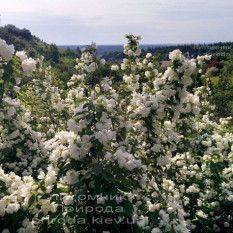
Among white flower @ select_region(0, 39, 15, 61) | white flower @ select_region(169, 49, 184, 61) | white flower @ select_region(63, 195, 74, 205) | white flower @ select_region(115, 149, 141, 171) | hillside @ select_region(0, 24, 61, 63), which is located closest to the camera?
white flower @ select_region(63, 195, 74, 205)

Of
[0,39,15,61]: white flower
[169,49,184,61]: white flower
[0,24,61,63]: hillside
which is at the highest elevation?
[0,39,15,61]: white flower

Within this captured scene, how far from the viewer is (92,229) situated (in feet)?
14.7

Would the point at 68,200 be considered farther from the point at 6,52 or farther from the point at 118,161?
the point at 6,52

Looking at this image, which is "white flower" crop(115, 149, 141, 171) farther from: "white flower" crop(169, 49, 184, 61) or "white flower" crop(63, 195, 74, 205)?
"white flower" crop(169, 49, 184, 61)

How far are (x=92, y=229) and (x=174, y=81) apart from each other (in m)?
2.63

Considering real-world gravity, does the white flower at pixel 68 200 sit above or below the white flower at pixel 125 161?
below

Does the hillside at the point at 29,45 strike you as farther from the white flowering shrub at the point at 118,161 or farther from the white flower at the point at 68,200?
the white flower at the point at 68,200

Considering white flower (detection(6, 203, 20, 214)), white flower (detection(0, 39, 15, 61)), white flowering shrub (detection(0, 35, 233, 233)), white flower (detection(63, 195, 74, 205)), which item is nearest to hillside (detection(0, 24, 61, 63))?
white flowering shrub (detection(0, 35, 233, 233))

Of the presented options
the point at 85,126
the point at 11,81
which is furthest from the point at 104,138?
the point at 11,81

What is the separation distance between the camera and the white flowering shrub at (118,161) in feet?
14.4

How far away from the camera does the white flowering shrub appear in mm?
4387

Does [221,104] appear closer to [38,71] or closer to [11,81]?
[38,71]

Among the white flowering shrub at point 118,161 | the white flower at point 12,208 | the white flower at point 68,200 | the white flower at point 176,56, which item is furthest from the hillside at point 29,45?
the white flower at point 68,200

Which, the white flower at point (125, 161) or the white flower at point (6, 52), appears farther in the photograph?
the white flower at point (6, 52)
